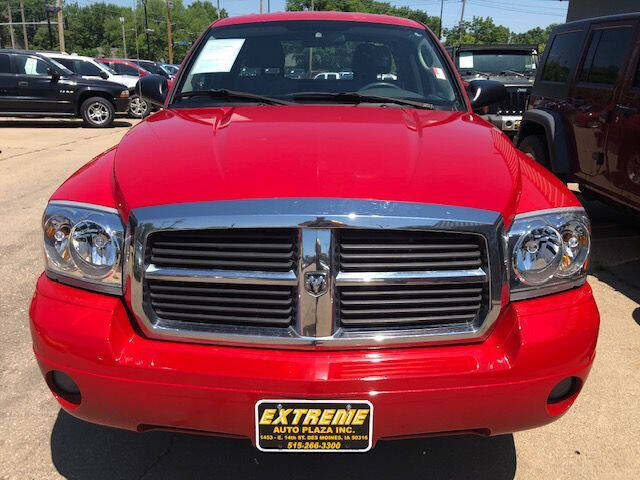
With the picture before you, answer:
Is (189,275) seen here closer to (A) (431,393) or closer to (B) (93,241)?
(B) (93,241)

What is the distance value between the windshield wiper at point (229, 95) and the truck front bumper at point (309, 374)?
4.74 ft

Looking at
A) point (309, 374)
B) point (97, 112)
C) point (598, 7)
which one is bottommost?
point (97, 112)

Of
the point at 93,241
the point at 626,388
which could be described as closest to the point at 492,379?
the point at 93,241

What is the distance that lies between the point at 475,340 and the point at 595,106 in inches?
156

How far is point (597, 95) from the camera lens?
5.16 meters

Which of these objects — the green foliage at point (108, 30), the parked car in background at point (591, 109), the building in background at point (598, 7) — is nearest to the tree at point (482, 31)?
the green foliage at point (108, 30)

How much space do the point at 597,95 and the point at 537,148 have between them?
1039 millimetres

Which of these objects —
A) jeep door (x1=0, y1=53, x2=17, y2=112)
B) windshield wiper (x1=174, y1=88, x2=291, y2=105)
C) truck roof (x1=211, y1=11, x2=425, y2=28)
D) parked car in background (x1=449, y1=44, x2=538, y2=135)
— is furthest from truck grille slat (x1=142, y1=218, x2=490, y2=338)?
jeep door (x1=0, y1=53, x2=17, y2=112)

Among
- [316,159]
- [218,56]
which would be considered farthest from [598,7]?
[316,159]

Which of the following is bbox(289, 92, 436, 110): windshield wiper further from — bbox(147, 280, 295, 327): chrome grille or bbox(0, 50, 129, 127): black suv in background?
bbox(0, 50, 129, 127): black suv in background

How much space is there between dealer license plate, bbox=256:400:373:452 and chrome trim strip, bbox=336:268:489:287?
370 mm

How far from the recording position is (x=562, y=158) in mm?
5598

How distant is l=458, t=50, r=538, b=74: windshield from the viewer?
12.3 meters

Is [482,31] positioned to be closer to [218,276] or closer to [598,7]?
[598,7]
